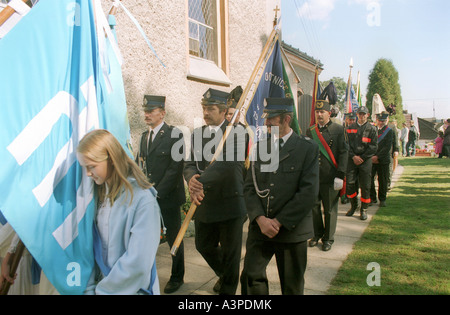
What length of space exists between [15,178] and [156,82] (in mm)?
4981

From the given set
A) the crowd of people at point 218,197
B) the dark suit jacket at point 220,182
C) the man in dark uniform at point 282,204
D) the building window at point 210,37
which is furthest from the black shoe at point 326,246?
the building window at point 210,37

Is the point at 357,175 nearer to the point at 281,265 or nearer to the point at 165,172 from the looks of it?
the point at 165,172

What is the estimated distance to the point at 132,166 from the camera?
81.4 inches

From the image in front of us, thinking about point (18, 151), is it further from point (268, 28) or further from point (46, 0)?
point (268, 28)

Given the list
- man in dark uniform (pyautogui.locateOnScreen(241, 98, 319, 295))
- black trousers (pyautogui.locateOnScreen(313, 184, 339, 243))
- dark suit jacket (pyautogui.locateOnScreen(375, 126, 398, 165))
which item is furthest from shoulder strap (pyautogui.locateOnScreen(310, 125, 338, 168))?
dark suit jacket (pyautogui.locateOnScreen(375, 126, 398, 165))

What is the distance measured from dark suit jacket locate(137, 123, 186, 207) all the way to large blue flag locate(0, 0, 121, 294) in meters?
1.73

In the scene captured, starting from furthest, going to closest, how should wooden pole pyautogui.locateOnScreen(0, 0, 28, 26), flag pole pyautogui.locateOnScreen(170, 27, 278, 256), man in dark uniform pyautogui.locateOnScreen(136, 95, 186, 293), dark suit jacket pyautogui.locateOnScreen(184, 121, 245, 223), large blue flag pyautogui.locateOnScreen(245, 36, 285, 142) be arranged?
large blue flag pyautogui.locateOnScreen(245, 36, 285, 142) < man in dark uniform pyautogui.locateOnScreen(136, 95, 186, 293) < dark suit jacket pyautogui.locateOnScreen(184, 121, 245, 223) < flag pole pyautogui.locateOnScreen(170, 27, 278, 256) < wooden pole pyautogui.locateOnScreen(0, 0, 28, 26)

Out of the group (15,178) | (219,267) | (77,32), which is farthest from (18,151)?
(219,267)

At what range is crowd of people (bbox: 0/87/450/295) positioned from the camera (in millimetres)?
1898

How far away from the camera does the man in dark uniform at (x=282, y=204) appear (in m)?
2.83

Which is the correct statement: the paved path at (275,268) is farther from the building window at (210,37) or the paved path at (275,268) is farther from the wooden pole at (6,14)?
the building window at (210,37)

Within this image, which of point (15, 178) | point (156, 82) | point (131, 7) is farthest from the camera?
point (156, 82)

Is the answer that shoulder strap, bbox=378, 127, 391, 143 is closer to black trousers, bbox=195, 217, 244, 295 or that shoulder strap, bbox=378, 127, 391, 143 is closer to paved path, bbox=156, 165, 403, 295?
paved path, bbox=156, 165, 403, 295

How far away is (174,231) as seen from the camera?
158 inches
